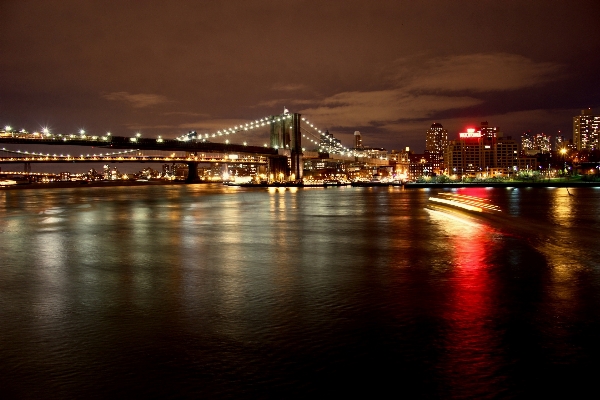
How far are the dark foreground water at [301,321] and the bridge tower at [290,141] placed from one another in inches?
2916

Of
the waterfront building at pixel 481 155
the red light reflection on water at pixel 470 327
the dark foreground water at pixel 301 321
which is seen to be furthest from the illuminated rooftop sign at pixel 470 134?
the red light reflection on water at pixel 470 327

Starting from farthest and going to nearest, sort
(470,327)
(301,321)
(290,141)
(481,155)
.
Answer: (481,155), (290,141), (301,321), (470,327)

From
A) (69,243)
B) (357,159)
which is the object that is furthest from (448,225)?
(357,159)

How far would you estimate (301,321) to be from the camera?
731 centimetres

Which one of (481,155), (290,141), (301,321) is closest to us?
(301,321)

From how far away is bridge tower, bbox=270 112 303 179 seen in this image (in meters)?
88.9

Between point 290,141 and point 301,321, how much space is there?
84.4m

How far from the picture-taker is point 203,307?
8.15 meters

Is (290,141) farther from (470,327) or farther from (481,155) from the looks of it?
(481,155)

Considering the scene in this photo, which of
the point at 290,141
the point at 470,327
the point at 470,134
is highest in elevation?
the point at 470,134

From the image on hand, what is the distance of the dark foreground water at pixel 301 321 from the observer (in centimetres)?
525

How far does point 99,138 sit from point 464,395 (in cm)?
7472

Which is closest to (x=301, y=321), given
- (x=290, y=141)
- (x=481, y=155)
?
(x=290, y=141)

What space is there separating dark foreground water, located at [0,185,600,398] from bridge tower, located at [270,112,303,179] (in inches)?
2916
